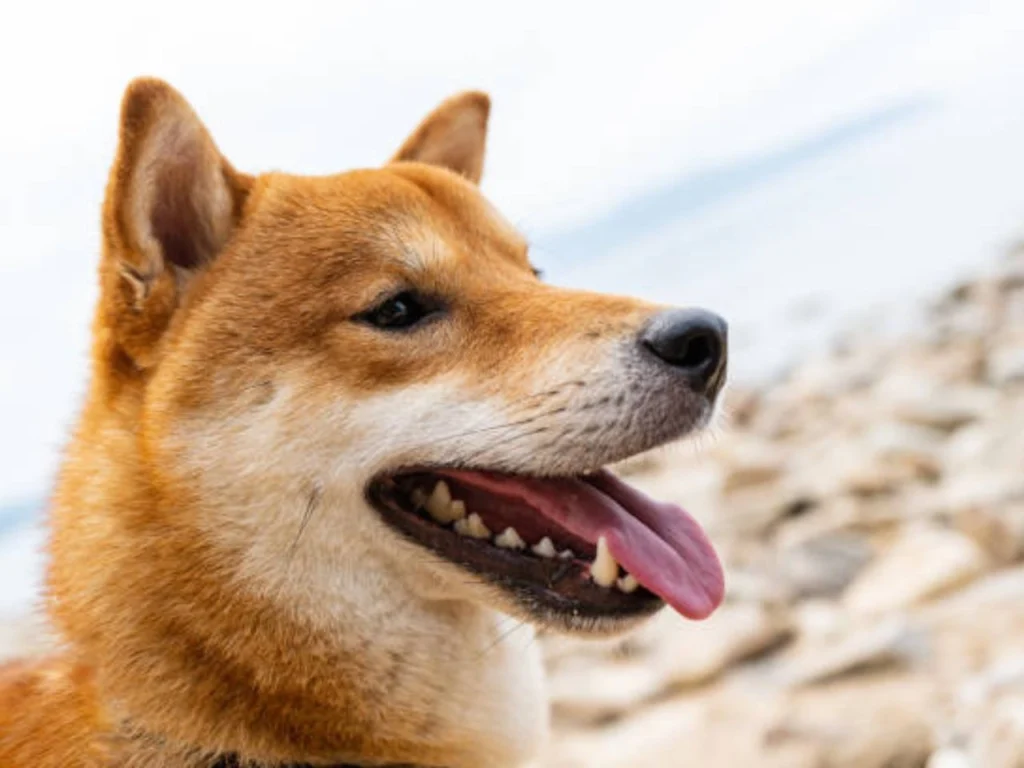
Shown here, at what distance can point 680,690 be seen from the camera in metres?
6.48

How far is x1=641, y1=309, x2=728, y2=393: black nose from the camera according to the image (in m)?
3.32

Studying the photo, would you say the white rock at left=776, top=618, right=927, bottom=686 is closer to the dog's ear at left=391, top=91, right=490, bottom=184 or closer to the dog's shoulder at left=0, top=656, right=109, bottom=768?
the dog's ear at left=391, top=91, right=490, bottom=184

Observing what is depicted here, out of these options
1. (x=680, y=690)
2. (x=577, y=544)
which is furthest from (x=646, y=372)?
(x=680, y=690)

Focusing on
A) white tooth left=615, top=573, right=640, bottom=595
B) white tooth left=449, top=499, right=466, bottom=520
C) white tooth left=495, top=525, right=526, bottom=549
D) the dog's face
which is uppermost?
the dog's face

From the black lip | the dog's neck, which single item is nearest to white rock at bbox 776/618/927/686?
the black lip

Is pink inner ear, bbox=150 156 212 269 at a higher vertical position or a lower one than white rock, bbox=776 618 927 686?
higher

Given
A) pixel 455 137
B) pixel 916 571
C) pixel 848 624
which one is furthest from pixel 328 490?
pixel 916 571

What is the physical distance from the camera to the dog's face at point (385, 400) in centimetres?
325

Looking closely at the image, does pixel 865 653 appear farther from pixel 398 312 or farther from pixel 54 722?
pixel 54 722

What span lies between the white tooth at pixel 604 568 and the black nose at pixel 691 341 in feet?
1.59

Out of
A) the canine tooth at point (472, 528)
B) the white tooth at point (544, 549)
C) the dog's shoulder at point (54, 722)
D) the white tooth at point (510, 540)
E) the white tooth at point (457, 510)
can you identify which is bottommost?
the dog's shoulder at point (54, 722)

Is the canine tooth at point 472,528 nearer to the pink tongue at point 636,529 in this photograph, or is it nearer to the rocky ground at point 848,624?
the pink tongue at point 636,529

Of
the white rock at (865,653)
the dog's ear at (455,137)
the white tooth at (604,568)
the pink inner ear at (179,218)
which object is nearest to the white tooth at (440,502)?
the white tooth at (604,568)

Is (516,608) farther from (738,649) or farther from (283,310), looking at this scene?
(738,649)
